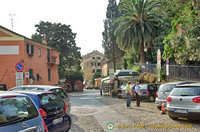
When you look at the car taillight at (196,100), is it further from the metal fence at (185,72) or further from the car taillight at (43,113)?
the metal fence at (185,72)

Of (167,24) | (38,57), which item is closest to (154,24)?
(167,24)

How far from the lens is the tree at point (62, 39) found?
153ft

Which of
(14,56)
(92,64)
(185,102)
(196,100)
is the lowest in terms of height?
(185,102)

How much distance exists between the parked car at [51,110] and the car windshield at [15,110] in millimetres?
1369

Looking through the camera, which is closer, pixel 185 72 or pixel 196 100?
pixel 196 100

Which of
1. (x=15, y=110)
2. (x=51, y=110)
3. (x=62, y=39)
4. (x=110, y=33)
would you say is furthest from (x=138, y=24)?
(x=15, y=110)

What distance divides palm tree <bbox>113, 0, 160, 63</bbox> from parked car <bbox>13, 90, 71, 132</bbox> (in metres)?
22.7

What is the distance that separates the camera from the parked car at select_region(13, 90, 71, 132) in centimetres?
586

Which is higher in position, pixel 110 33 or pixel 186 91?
pixel 110 33

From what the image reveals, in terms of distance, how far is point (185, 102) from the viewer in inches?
320

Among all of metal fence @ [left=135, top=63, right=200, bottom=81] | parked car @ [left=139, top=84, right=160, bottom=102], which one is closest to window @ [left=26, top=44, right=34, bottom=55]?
parked car @ [left=139, top=84, right=160, bottom=102]

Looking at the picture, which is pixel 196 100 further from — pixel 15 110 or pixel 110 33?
pixel 110 33

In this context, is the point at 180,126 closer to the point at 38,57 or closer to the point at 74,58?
the point at 38,57

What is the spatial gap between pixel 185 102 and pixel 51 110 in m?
5.22
